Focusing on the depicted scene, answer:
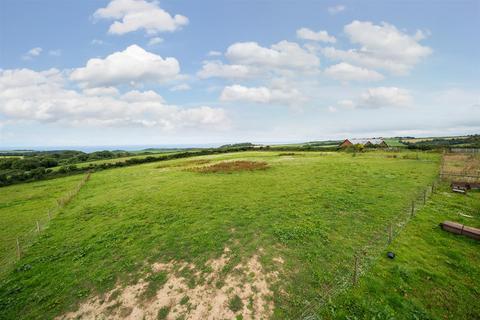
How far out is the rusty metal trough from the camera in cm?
1170

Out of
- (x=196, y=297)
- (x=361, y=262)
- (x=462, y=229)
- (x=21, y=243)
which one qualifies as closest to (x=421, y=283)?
(x=361, y=262)

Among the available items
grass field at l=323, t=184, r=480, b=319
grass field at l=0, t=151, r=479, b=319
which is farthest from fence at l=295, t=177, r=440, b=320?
grass field at l=323, t=184, r=480, b=319

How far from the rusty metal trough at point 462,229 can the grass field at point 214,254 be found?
0.71 meters

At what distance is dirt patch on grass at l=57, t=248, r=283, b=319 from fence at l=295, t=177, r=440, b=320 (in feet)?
5.02

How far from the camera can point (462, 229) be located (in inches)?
476

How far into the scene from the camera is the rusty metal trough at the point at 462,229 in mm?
11700

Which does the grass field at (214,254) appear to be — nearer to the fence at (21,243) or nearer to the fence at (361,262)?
the fence at (361,262)

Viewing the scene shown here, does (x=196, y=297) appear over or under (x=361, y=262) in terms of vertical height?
under

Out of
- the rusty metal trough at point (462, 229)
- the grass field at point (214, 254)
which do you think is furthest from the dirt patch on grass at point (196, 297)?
the rusty metal trough at point (462, 229)

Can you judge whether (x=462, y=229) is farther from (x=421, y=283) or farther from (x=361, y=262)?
(x=361, y=262)

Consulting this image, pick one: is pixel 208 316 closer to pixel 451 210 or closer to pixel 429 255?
pixel 429 255

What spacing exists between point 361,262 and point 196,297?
7.75m

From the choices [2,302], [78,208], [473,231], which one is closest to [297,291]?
[473,231]

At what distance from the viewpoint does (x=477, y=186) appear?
20734mm
